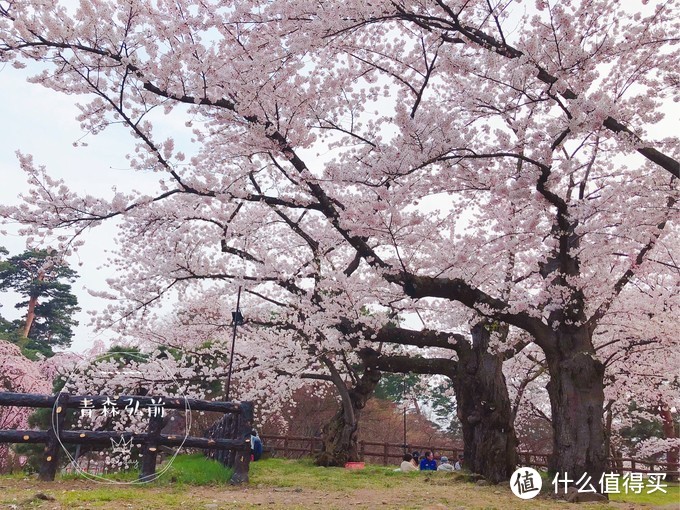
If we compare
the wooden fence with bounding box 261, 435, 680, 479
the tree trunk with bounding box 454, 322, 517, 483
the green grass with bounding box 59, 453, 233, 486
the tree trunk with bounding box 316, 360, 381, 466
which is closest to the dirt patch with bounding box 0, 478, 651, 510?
the green grass with bounding box 59, 453, 233, 486

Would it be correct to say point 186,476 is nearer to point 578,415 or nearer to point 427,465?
point 578,415

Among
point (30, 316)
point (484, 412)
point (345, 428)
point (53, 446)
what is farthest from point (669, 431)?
point (30, 316)

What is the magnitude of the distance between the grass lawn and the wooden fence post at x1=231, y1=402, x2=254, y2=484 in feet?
0.58

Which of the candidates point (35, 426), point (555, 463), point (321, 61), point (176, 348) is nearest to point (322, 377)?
point (176, 348)

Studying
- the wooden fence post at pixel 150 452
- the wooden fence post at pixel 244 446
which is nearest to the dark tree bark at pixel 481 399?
the wooden fence post at pixel 244 446

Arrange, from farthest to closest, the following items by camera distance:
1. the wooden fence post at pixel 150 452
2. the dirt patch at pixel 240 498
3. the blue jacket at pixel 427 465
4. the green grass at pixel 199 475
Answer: the blue jacket at pixel 427 465 → the green grass at pixel 199 475 → the wooden fence post at pixel 150 452 → the dirt patch at pixel 240 498

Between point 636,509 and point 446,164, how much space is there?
450cm

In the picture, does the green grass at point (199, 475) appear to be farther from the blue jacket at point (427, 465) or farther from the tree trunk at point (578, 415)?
the blue jacket at point (427, 465)

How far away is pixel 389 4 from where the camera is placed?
464 cm

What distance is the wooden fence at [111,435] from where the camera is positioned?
239 inches

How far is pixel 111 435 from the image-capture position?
6.23 m

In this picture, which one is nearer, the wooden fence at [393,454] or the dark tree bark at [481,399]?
the dark tree bark at [481,399]

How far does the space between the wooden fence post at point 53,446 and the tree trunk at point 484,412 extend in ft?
21.4

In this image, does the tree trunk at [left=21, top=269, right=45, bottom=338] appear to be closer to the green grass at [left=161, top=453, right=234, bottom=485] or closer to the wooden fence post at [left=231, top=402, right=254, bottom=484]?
the green grass at [left=161, top=453, right=234, bottom=485]
